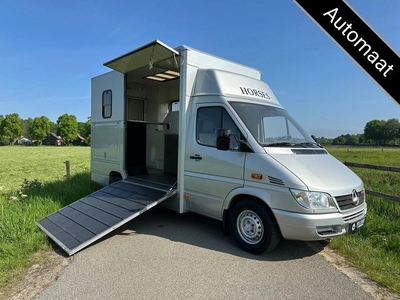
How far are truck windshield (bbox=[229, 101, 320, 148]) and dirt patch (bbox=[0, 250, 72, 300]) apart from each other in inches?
139

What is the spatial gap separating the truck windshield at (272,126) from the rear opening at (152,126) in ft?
10.4

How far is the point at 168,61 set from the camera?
20.6ft

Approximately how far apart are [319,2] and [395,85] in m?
1.55

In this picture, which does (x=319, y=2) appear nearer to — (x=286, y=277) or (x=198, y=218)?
(x=286, y=277)

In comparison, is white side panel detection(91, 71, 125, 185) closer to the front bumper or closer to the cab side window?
the cab side window

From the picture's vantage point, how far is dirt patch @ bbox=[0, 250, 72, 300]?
3.25 meters

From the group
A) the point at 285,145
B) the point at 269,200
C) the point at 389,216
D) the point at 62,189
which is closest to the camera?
the point at 269,200

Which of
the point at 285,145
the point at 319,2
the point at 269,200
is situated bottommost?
the point at 269,200

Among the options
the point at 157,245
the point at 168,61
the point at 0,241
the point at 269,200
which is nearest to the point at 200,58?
the point at 168,61

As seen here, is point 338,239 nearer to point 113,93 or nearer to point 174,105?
point 174,105

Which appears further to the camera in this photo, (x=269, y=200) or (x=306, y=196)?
(x=269, y=200)

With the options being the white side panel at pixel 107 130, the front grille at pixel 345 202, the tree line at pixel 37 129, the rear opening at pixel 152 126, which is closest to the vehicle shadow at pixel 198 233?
the front grille at pixel 345 202

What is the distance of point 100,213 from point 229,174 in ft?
8.46

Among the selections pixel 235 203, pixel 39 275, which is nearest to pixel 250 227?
pixel 235 203
